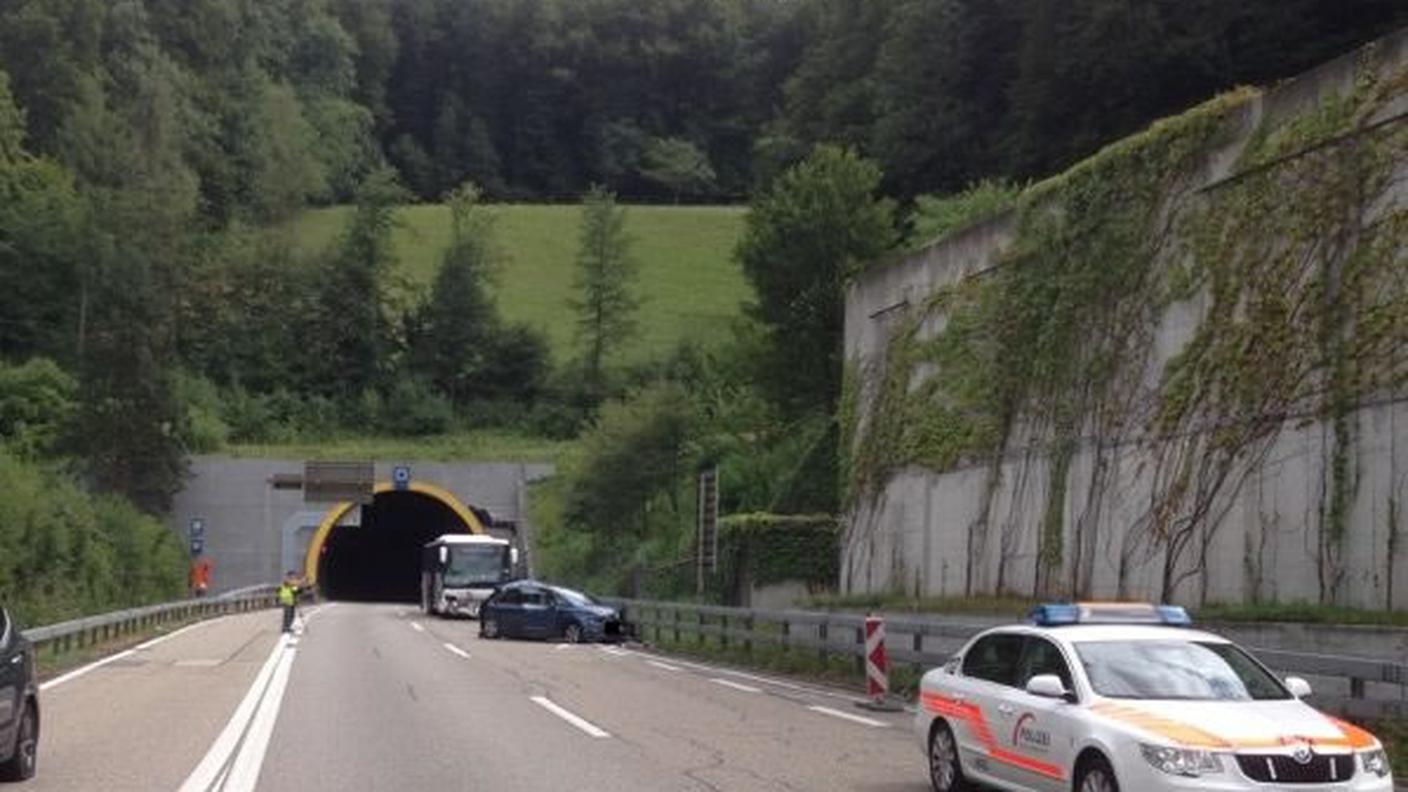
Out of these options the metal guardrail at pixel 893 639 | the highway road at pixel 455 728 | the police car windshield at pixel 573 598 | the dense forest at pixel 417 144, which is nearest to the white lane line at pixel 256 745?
the highway road at pixel 455 728

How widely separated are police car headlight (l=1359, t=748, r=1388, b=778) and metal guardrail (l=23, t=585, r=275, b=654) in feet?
36.9

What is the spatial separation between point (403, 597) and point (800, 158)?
32518 mm

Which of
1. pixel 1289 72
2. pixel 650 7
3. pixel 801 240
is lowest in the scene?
pixel 801 240

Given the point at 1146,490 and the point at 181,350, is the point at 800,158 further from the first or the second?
the point at 1146,490

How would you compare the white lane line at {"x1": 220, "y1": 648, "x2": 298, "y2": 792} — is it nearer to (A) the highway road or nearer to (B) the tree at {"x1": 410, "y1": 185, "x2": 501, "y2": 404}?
(A) the highway road

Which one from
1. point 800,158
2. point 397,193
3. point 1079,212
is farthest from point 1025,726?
point 397,193

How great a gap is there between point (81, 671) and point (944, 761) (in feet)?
60.8

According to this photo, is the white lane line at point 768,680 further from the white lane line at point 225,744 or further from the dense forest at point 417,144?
the dense forest at point 417,144

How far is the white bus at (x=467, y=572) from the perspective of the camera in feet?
173

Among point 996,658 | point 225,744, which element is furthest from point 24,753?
point 996,658

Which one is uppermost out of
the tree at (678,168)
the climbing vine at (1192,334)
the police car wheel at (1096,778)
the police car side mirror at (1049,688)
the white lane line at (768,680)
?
the tree at (678,168)

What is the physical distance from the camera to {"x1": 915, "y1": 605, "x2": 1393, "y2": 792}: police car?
32.1 feet

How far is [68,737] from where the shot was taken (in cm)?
1642

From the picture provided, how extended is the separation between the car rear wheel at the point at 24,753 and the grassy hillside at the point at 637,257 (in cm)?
7693
